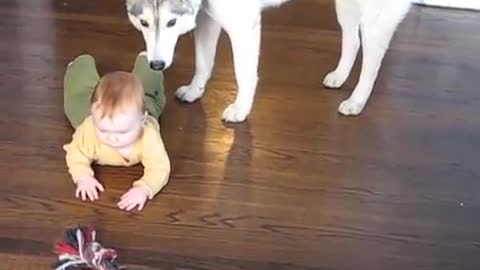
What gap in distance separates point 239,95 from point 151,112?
0.71ft

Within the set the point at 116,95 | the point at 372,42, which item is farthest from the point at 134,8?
the point at 372,42

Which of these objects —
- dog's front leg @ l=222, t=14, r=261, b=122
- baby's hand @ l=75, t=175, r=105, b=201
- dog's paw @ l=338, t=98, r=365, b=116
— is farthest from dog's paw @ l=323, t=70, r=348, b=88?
baby's hand @ l=75, t=175, r=105, b=201

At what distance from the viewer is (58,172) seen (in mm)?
1941

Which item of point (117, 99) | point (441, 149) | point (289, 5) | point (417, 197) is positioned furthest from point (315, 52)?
point (117, 99)

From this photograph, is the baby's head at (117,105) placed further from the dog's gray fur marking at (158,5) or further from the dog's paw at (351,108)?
the dog's paw at (351,108)

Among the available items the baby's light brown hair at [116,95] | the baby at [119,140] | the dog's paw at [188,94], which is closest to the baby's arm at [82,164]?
the baby at [119,140]

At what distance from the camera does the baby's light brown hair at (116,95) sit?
1.80 metres

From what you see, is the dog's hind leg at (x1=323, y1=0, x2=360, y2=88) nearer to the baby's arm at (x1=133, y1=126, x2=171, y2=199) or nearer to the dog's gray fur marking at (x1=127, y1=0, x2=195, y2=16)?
the dog's gray fur marking at (x1=127, y1=0, x2=195, y2=16)

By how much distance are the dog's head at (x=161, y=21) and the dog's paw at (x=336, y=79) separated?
502mm

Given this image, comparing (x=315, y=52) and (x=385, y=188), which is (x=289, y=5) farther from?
(x=385, y=188)

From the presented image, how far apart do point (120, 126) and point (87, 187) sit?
0.15 m

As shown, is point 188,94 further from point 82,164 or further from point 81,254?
point 81,254

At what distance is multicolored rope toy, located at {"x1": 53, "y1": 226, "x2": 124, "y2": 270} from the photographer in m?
1.66

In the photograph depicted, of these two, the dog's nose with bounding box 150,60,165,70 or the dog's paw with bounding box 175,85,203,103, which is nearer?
the dog's nose with bounding box 150,60,165,70
